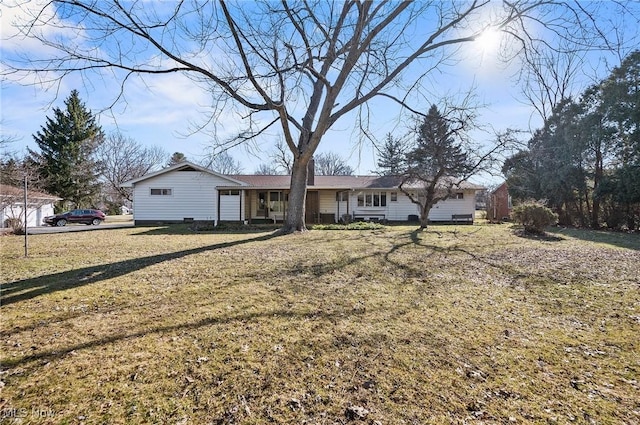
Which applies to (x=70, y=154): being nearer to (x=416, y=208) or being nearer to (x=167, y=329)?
(x=416, y=208)

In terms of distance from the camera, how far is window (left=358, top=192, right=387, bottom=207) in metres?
22.9

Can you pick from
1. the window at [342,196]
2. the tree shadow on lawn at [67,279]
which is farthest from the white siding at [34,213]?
the window at [342,196]

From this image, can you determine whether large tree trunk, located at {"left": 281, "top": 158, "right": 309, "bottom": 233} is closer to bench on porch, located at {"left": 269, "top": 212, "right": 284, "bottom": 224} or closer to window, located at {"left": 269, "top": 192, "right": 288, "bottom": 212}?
bench on porch, located at {"left": 269, "top": 212, "right": 284, "bottom": 224}

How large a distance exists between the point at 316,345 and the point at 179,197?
784 inches

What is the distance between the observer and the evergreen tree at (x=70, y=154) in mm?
30875

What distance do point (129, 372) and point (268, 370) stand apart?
123 cm

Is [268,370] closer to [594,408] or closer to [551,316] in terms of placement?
[594,408]

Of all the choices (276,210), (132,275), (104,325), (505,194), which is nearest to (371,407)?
(104,325)

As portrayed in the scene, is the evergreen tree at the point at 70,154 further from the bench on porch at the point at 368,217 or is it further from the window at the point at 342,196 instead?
the bench on porch at the point at 368,217

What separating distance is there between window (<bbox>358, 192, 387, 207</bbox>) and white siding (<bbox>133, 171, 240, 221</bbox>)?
9.64 metres

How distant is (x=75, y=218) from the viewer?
2316 cm

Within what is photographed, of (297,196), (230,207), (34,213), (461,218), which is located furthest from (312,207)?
(34,213)

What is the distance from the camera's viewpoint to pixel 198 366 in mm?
2908

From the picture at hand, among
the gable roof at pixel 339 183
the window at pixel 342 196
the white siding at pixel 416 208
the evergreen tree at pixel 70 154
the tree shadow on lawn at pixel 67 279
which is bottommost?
the tree shadow on lawn at pixel 67 279
